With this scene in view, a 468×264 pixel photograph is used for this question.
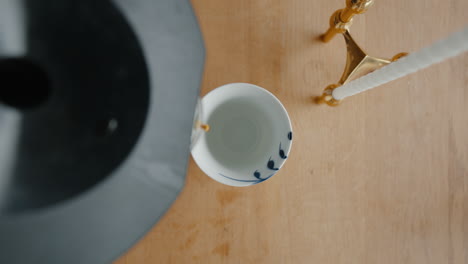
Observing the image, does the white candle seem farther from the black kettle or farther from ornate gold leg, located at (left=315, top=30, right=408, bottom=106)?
the black kettle

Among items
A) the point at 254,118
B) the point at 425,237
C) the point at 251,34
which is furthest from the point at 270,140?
the point at 425,237

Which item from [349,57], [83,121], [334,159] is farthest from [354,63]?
[83,121]

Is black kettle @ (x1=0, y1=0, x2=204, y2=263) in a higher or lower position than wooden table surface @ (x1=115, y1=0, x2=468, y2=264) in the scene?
higher

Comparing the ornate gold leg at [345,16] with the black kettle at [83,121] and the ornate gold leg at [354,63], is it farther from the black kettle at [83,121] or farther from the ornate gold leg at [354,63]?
the black kettle at [83,121]

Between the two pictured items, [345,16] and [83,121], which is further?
[345,16]

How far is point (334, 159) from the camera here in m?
0.41

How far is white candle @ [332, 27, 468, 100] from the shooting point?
8.7 inches

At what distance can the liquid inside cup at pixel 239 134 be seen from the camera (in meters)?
0.38

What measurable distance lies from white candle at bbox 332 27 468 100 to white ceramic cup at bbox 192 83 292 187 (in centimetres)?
8

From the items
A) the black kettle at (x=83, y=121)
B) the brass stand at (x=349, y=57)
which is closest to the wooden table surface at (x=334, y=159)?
the brass stand at (x=349, y=57)

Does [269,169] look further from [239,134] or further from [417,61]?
[417,61]

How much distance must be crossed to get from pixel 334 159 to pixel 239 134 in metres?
0.13

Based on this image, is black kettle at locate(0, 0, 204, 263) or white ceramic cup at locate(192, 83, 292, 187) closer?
black kettle at locate(0, 0, 204, 263)

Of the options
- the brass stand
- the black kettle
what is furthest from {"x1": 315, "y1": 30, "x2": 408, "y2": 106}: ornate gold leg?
the black kettle
